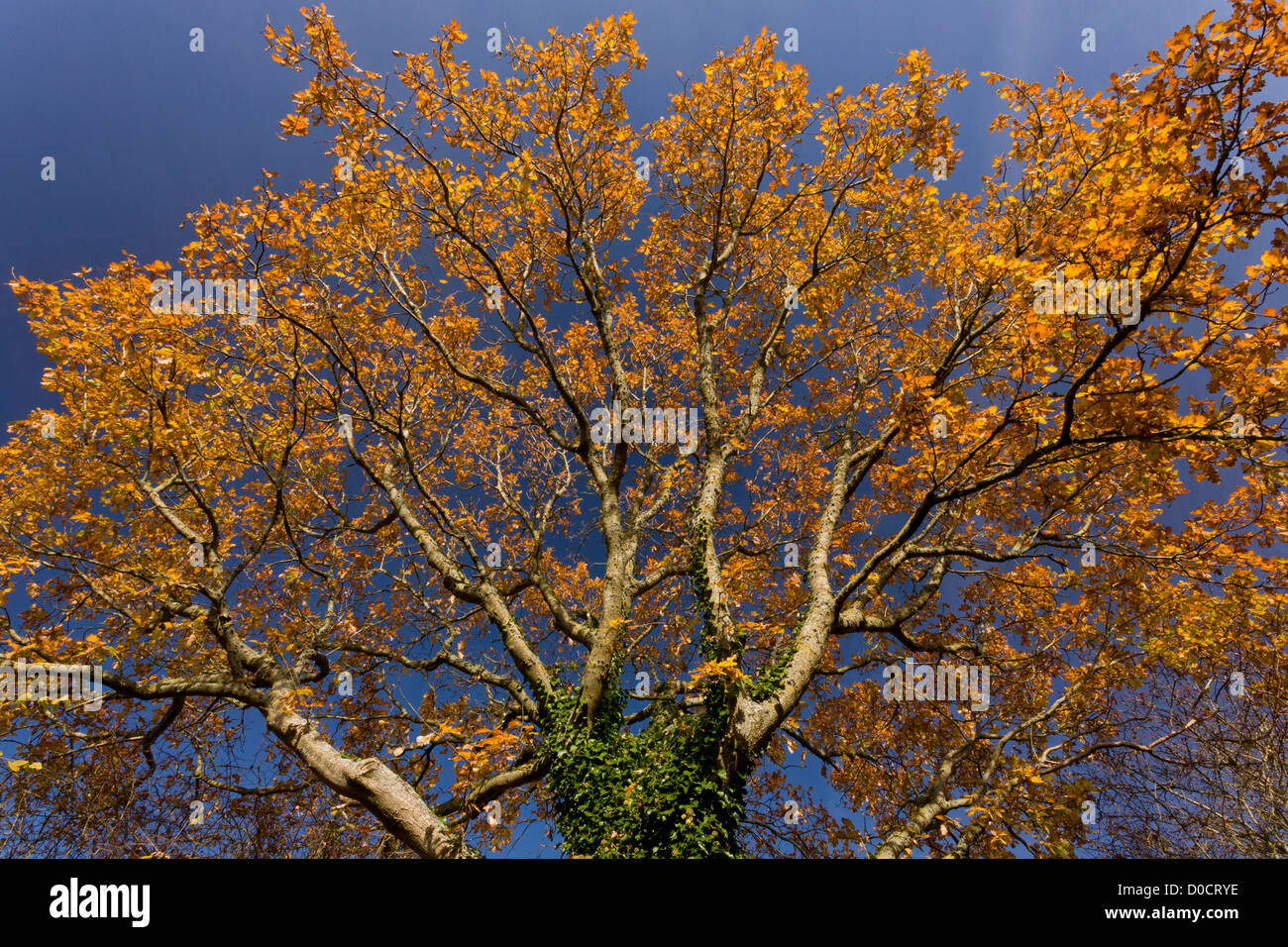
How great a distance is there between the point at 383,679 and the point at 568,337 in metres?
8.46

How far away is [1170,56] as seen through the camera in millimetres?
3549

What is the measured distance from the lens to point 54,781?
6938 mm

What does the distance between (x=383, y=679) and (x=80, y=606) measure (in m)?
4.20

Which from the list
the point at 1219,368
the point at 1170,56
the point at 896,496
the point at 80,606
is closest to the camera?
the point at 1170,56

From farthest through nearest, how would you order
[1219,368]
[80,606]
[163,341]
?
[80,606]
[163,341]
[1219,368]

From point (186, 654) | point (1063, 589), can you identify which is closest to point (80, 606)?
point (186, 654)

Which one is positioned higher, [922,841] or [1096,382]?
[1096,382]

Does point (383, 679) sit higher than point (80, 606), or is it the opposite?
point (80, 606)

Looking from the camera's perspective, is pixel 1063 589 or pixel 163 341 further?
pixel 1063 589

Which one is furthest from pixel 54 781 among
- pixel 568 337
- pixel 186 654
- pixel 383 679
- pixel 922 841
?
pixel 922 841

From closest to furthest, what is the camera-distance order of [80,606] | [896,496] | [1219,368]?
[1219,368]
[80,606]
[896,496]

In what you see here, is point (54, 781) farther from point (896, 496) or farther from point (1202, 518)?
point (1202, 518)

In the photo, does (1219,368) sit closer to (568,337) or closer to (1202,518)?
(1202,518)

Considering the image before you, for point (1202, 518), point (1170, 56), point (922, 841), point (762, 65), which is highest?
point (762, 65)
